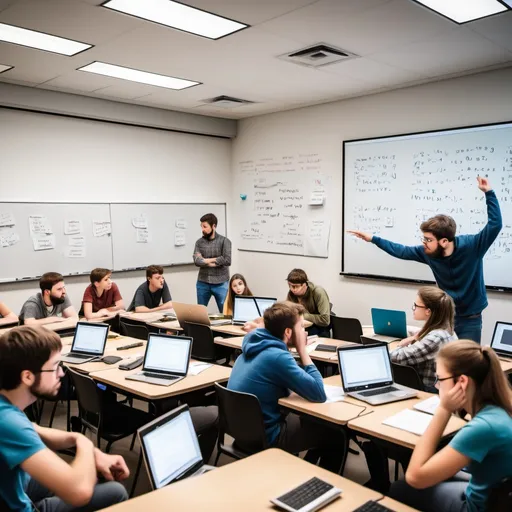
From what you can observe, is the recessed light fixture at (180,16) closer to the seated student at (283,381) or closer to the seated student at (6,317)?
the seated student at (283,381)

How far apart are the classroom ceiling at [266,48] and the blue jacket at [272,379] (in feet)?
7.34

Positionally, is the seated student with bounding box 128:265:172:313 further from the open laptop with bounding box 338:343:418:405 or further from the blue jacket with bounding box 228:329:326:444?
the open laptop with bounding box 338:343:418:405

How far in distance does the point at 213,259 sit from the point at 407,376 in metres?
3.89

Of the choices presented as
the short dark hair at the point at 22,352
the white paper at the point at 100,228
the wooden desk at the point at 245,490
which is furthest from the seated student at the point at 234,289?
the short dark hair at the point at 22,352

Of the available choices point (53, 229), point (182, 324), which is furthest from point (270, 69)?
point (53, 229)

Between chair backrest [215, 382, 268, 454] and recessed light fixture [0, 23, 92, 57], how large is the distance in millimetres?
3150

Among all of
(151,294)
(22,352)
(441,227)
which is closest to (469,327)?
(441,227)

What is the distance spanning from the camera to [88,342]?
3.99 meters

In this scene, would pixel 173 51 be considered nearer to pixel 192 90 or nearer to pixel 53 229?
pixel 192 90

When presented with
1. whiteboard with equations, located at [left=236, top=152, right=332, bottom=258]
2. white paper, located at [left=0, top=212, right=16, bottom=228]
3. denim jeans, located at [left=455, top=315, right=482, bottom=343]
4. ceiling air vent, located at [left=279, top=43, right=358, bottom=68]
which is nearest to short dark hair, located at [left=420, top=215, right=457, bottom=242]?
denim jeans, located at [left=455, top=315, right=482, bottom=343]

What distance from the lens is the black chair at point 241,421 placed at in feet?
8.54

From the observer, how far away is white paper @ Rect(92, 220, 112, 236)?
6414mm

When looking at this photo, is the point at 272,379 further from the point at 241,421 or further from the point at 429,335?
the point at 429,335

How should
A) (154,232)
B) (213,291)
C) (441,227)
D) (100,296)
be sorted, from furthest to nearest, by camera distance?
(154,232), (213,291), (100,296), (441,227)
